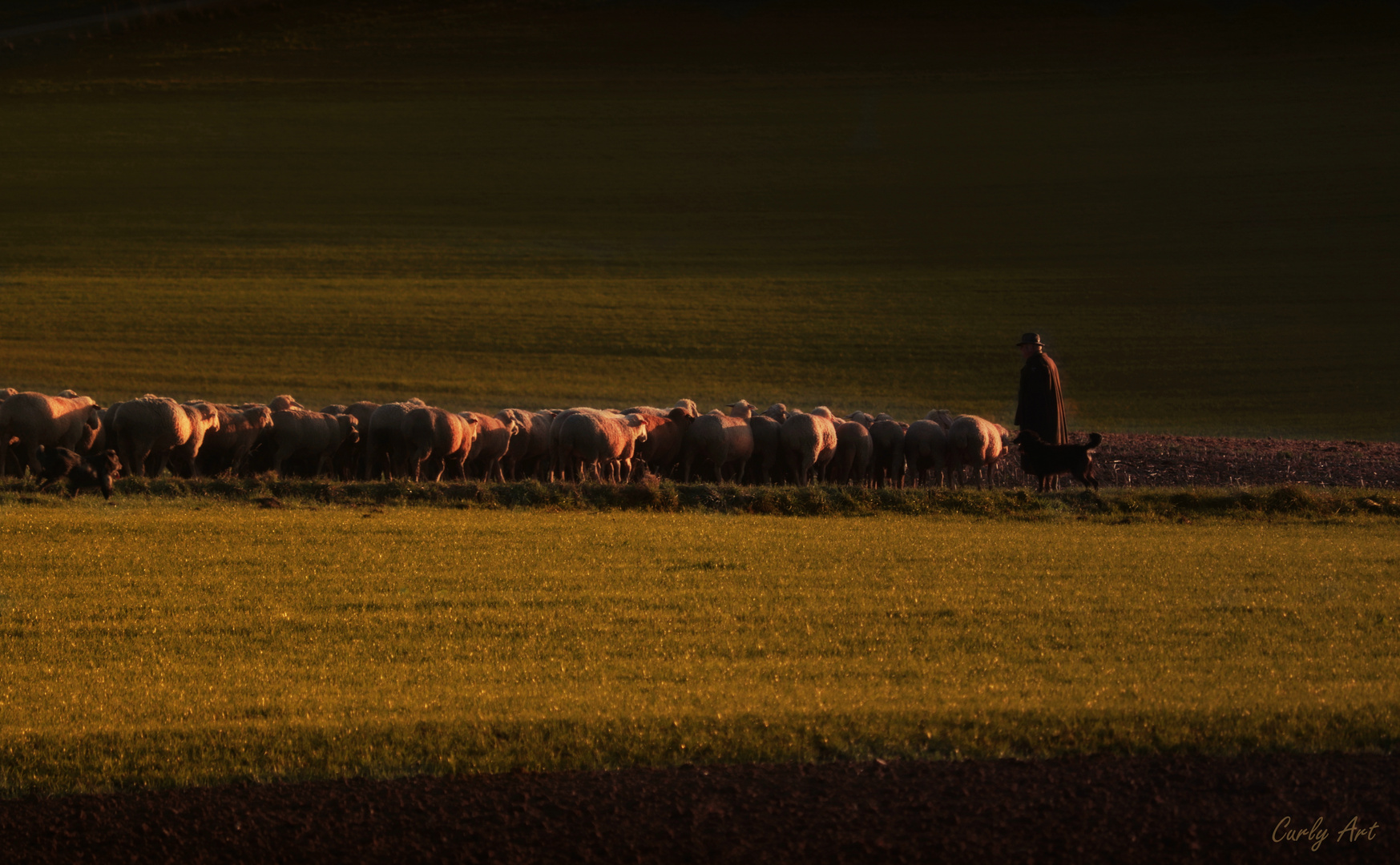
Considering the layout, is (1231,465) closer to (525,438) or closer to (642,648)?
(525,438)

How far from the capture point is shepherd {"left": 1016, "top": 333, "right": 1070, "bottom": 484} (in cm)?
1984

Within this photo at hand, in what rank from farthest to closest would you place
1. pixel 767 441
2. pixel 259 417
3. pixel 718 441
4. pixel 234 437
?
pixel 767 441 < pixel 718 441 < pixel 259 417 < pixel 234 437

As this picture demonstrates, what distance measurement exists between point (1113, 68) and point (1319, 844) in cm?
8551

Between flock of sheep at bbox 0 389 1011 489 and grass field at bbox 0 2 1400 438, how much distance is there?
49.3ft

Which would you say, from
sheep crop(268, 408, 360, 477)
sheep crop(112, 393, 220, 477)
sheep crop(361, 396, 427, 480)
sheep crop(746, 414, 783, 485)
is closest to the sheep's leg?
sheep crop(112, 393, 220, 477)

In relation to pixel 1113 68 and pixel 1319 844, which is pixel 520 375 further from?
pixel 1113 68

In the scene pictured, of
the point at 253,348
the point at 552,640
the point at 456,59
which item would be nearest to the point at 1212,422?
the point at 253,348

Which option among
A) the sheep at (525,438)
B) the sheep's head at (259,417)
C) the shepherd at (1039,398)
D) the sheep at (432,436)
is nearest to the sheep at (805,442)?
the sheep at (525,438)

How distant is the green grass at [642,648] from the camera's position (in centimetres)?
783

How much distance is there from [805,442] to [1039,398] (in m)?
6.69

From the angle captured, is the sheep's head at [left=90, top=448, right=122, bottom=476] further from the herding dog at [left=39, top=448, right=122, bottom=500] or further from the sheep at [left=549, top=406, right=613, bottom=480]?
the sheep at [left=549, top=406, right=613, bottom=480]

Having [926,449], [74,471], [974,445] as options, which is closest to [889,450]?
[926,449]

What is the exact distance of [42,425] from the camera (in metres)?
22.6

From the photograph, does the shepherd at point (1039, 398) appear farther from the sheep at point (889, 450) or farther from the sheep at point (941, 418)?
the sheep at point (941, 418)
